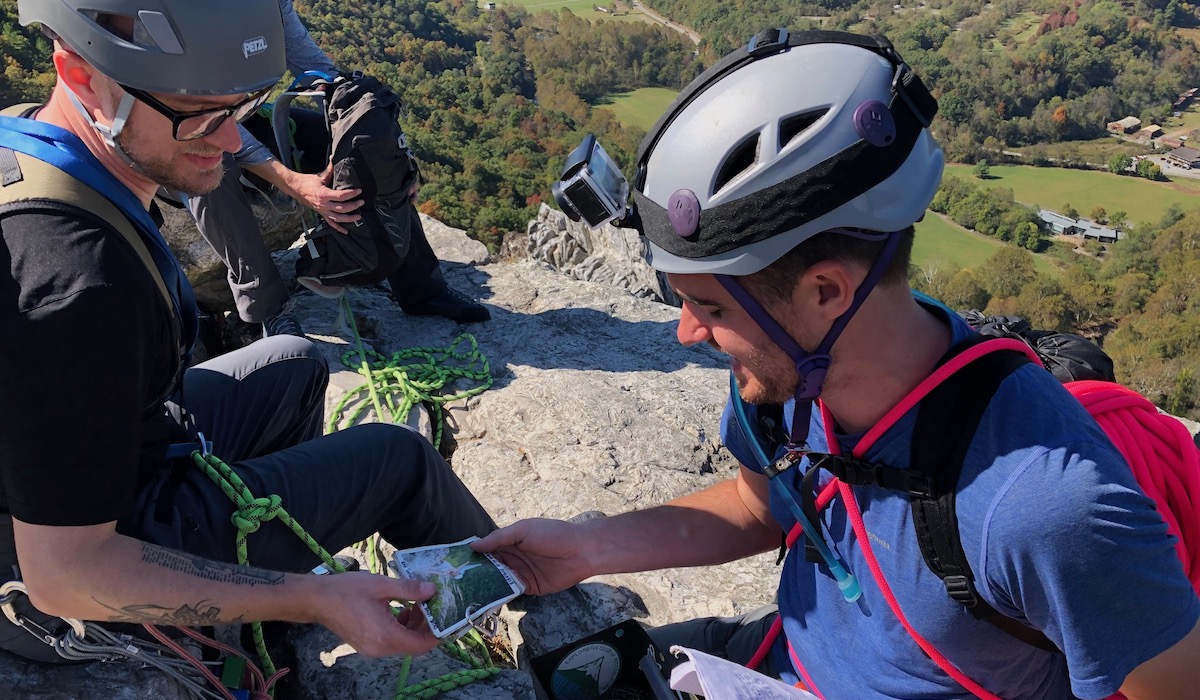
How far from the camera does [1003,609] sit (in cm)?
169

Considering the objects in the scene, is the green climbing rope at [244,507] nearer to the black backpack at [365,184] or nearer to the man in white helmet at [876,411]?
the man in white helmet at [876,411]

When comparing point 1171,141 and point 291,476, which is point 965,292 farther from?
point 1171,141

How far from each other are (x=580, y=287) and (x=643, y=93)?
78806mm

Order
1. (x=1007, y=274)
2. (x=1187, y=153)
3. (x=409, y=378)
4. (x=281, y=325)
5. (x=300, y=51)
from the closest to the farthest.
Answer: (x=409, y=378) → (x=281, y=325) → (x=300, y=51) → (x=1007, y=274) → (x=1187, y=153)

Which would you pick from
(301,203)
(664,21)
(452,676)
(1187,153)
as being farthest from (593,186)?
(664,21)

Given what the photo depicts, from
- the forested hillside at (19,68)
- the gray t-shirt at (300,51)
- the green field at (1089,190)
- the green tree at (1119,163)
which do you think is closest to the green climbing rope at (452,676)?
the gray t-shirt at (300,51)

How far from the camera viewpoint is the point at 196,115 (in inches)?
91.8

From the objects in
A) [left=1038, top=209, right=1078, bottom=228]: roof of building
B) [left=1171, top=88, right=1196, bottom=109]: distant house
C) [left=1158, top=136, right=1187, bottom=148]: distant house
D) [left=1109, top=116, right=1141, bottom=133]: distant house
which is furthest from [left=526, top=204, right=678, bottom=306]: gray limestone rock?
[left=1171, top=88, right=1196, bottom=109]: distant house

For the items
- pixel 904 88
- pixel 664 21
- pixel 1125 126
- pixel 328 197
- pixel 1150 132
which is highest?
pixel 904 88

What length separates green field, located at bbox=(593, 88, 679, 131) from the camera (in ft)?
224

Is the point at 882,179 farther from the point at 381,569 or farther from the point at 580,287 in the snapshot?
Answer: the point at 580,287

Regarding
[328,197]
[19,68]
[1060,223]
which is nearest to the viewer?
[328,197]

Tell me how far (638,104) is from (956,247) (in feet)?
109

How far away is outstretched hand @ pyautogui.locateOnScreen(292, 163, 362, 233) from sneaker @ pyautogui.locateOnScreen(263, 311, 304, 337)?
796mm
